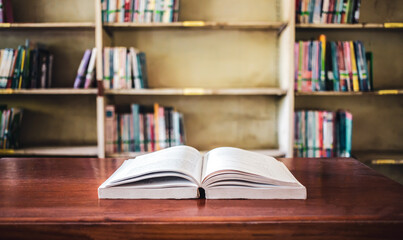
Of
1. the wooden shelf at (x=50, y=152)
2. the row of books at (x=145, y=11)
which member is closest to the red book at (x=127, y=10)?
the row of books at (x=145, y=11)

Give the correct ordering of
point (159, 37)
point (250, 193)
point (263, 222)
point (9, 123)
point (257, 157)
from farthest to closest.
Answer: point (159, 37)
point (9, 123)
point (257, 157)
point (250, 193)
point (263, 222)

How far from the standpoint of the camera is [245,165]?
964 millimetres

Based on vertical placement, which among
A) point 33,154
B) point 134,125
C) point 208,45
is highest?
point 208,45

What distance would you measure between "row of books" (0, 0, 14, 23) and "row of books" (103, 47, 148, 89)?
28.6 inches

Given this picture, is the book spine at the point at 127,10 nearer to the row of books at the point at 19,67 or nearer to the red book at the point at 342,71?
the row of books at the point at 19,67

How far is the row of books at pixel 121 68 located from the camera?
231cm

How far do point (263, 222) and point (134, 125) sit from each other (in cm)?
176

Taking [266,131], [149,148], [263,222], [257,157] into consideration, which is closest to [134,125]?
[149,148]

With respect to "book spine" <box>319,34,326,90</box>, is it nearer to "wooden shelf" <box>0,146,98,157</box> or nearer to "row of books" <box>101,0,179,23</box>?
"row of books" <box>101,0,179,23</box>

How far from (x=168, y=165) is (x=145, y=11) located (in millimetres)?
1654

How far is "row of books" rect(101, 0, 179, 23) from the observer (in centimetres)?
231

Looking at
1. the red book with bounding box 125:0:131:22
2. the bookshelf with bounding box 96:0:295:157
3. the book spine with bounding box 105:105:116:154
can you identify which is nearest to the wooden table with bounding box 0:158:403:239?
the book spine with bounding box 105:105:116:154

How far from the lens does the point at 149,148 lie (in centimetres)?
239

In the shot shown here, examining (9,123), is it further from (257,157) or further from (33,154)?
(257,157)
